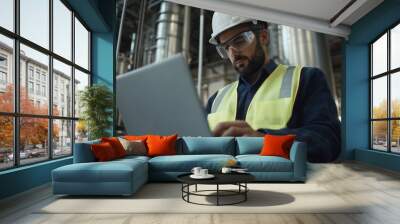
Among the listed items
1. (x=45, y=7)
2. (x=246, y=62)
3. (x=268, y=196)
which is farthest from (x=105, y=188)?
(x=246, y=62)

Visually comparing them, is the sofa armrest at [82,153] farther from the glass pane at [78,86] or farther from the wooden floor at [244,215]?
the glass pane at [78,86]

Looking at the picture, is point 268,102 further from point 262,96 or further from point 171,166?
point 171,166

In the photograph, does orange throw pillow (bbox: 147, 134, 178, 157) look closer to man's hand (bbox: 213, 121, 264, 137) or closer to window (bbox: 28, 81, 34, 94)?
man's hand (bbox: 213, 121, 264, 137)

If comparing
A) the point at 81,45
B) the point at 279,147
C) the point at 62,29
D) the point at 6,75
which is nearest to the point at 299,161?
the point at 279,147

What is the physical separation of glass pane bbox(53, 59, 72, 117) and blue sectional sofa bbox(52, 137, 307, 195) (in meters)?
1.41

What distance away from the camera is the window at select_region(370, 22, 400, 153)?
285 inches

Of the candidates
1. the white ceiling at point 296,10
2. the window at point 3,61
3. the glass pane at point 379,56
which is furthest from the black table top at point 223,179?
the glass pane at point 379,56

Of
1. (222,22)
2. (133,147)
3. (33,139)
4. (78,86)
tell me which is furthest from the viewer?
(222,22)

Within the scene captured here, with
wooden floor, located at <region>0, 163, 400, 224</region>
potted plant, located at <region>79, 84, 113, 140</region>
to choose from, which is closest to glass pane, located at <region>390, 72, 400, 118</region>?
wooden floor, located at <region>0, 163, 400, 224</region>

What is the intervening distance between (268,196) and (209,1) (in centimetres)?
419

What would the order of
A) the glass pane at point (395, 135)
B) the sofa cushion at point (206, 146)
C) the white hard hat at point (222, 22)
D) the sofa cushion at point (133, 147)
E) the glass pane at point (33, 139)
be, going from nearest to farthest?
the glass pane at point (33, 139), the sofa cushion at point (133, 147), the sofa cushion at point (206, 146), the glass pane at point (395, 135), the white hard hat at point (222, 22)

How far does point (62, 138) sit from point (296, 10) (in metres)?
4.94

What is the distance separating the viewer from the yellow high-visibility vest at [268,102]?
729cm

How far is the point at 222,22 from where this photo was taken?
755 centimetres
